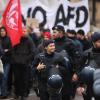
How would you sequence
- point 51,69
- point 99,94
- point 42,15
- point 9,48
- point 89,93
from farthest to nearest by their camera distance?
point 42,15, point 9,48, point 51,69, point 89,93, point 99,94

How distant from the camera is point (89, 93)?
6555 mm

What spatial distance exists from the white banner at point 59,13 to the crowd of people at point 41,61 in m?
1.74

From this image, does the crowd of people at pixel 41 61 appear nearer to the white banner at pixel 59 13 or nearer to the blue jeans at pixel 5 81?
the blue jeans at pixel 5 81

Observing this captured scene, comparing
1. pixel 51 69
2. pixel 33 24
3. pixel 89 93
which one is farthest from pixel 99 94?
pixel 33 24

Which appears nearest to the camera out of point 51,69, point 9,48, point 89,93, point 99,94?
point 99,94

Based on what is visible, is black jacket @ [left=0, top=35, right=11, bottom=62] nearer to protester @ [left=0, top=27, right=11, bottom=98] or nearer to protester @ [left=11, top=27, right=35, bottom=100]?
protester @ [left=0, top=27, right=11, bottom=98]

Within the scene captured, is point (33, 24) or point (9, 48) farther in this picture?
point (33, 24)

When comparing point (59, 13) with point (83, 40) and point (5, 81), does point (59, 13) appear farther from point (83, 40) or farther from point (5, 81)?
point (5, 81)

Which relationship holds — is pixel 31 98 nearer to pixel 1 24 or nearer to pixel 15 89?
pixel 15 89

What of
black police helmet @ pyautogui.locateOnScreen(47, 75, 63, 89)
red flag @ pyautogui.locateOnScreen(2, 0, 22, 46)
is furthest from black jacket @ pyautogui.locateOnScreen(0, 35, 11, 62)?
black police helmet @ pyautogui.locateOnScreen(47, 75, 63, 89)

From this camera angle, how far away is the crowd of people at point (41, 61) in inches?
332

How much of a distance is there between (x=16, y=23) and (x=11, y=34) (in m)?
0.28

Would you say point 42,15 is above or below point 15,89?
above

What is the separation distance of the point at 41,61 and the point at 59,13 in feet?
24.2
